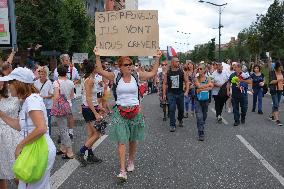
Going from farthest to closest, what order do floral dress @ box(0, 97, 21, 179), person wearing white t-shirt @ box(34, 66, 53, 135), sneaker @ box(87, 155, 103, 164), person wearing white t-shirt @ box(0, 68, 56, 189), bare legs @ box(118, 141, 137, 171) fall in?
1. person wearing white t-shirt @ box(34, 66, 53, 135)
2. sneaker @ box(87, 155, 103, 164)
3. bare legs @ box(118, 141, 137, 171)
4. floral dress @ box(0, 97, 21, 179)
5. person wearing white t-shirt @ box(0, 68, 56, 189)

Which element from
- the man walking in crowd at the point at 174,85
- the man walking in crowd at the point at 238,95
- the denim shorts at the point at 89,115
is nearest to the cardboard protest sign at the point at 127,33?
the denim shorts at the point at 89,115

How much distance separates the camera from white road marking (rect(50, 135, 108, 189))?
627cm

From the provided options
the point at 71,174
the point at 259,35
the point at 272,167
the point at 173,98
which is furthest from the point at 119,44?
the point at 259,35

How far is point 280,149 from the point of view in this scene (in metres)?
8.65

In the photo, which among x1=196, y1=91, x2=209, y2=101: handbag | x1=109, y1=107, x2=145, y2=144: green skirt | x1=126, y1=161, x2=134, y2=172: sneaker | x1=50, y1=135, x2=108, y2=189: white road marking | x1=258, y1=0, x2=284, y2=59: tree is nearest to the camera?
x1=50, y1=135, x2=108, y2=189: white road marking

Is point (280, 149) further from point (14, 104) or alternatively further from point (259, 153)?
point (14, 104)

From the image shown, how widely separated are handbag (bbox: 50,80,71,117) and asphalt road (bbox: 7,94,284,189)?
83cm

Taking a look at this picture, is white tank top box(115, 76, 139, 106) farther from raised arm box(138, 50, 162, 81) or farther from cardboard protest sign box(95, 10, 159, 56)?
cardboard protest sign box(95, 10, 159, 56)

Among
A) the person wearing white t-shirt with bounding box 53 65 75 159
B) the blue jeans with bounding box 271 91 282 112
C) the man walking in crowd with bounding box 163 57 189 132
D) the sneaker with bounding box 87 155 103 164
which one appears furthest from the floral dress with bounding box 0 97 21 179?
the blue jeans with bounding box 271 91 282 112

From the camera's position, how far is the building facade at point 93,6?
78300mm

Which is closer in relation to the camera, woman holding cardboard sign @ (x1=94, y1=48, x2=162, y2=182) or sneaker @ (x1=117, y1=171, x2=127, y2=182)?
sneaker @ (x1=117, y1=171, x2=127, y2=182)

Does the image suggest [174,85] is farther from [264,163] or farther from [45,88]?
[264,163]

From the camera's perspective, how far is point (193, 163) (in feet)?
24.5

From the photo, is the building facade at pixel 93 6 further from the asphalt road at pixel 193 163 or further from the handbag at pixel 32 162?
the handbag at pixel 32 162
